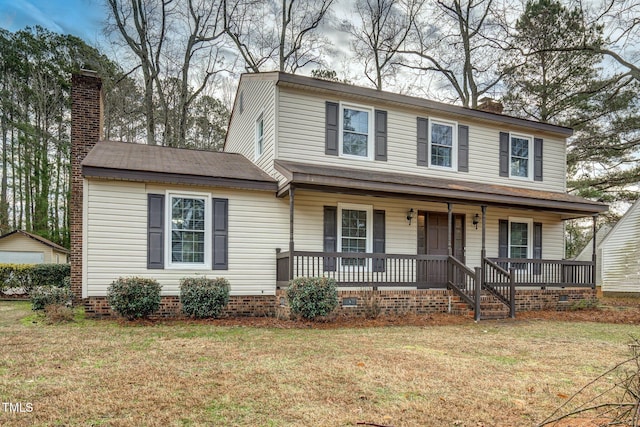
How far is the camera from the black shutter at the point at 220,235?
9953 millimetres

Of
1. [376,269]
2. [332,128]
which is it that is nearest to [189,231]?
[332,128]

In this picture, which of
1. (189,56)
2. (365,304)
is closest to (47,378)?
(365,304)

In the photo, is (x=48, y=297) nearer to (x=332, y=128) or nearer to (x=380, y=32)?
(x=332, y=128)

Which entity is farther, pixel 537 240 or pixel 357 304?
pixel 537 240

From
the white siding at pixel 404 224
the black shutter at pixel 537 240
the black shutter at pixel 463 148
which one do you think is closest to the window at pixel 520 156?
the white siding at pixel 404 224

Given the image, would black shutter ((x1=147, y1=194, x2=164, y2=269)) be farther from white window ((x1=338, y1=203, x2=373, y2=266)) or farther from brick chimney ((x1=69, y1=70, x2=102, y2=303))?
white window ((x1=338, y1=203, x2=373, y2=266))

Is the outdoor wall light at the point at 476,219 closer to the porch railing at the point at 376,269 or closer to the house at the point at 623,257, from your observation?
the porch railing at the point at 376,269

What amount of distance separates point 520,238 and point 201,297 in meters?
9.99

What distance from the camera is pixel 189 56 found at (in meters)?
20.8

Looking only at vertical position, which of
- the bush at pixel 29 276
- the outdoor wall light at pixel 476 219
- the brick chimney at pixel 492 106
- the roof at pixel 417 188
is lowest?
the bush at pixel 29 276

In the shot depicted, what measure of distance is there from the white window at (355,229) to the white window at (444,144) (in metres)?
2.86

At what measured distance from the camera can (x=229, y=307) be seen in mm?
9945

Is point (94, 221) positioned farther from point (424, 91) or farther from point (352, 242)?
point (424, 91)

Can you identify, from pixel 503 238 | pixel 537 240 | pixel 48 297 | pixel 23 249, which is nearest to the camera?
pixel 48 297
